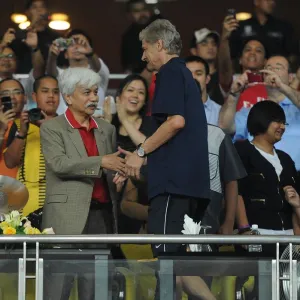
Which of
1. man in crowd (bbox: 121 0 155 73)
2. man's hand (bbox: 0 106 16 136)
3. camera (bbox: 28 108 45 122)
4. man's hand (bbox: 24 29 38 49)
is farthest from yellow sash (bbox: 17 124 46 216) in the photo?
man in crowd (bbox: 121 0 155 73)

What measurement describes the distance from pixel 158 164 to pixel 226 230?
1.54 meters

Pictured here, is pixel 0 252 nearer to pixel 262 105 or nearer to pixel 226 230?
pixel 226 230

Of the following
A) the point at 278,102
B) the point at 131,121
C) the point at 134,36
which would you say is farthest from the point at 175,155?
the point at 134,36

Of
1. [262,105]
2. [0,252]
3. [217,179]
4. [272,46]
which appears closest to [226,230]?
[217,179]

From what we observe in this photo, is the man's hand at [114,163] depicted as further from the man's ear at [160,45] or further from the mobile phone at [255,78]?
the mobile phone at [255,78]

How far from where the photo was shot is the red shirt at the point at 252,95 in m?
11.9

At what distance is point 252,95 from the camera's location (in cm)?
1197

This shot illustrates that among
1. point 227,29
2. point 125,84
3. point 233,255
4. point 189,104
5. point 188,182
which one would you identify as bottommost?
point 233,255

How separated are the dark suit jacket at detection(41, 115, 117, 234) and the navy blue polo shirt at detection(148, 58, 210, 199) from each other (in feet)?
2.61

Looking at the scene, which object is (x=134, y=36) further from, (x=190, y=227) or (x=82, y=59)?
(x=190, y=227)

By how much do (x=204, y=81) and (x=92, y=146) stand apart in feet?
6.92

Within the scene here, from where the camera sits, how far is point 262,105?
10.9 metres

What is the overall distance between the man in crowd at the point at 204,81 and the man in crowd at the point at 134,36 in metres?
1.76

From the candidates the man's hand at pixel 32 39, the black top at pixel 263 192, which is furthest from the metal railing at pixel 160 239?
the man's hand at pixel 32 39
